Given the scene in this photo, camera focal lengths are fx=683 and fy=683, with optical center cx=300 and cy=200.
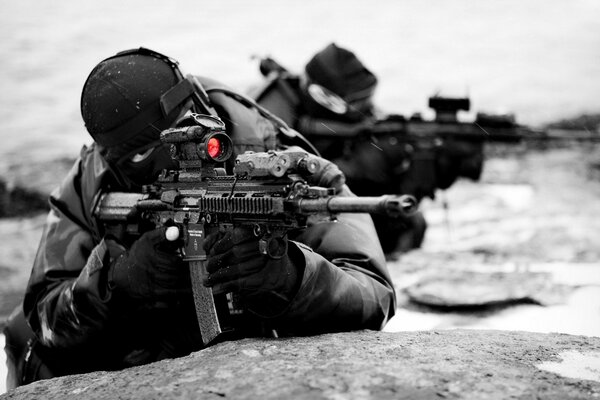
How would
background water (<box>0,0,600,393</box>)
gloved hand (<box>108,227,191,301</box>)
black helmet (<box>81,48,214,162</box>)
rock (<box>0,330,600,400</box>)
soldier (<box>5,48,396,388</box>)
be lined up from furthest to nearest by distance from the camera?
background water (<box>0,0,600,393</box>), black helmet (<box>81,48,214,162</box>), gloved hand (<box>108,227,191,301</box>), soldier (<box>5,48,396,388</box>), rock (<box>0,330,600,400</box>)

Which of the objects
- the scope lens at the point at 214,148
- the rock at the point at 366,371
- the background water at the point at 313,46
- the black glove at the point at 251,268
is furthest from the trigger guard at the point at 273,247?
the background water at the point at 313,46

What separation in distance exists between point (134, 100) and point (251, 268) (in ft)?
3.11

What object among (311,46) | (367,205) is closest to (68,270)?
(367,205)

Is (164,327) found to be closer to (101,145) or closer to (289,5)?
(101,145)

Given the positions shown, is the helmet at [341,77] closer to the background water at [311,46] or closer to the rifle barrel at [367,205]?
the background water at [311,46]

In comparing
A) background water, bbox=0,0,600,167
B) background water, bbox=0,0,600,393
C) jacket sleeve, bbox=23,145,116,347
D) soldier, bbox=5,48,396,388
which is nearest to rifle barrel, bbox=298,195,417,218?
soldier, bbox=5,48,396,388

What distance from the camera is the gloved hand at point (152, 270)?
2.52 metres

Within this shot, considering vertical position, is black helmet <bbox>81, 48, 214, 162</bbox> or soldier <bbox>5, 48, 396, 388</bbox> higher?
black helmet <bbox>81, 48, 214, 162</bbox>

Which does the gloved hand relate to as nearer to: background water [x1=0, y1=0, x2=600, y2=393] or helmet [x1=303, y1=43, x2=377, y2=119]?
helmet [x1=303, y1=43, x2=377, y2=119]

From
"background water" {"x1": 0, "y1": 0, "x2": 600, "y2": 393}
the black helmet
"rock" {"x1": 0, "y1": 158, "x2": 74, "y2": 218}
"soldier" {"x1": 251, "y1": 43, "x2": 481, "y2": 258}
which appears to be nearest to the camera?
the black helmet

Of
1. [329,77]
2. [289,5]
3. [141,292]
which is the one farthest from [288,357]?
[289,5]

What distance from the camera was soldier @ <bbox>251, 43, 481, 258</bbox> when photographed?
18.7 feet

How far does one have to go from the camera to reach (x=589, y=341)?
2377 millimetres

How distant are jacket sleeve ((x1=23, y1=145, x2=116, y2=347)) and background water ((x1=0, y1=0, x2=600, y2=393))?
4.63m
